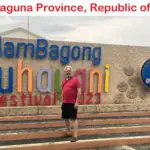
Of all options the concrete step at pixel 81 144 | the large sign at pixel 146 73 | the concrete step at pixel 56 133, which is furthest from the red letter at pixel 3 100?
the concrete step at pixel 81 144

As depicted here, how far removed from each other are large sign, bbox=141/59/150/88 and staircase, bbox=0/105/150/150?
317cm

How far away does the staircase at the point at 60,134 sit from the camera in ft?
25.7

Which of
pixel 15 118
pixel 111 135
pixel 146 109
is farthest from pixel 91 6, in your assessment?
pixel 111 135

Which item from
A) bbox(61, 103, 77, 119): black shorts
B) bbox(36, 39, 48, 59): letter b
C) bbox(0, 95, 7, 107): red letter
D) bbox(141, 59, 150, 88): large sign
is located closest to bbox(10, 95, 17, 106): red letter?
bbox(0, 95, 7, 107): red letter

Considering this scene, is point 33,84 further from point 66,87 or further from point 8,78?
point 66,87

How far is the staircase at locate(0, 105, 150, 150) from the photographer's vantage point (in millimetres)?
7828

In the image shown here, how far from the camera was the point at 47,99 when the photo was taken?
13836 mm

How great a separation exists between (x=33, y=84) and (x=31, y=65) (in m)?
0.64

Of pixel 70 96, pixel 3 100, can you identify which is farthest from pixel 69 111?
pixel 3 100

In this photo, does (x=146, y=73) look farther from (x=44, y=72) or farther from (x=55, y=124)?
(x=55, y=124)

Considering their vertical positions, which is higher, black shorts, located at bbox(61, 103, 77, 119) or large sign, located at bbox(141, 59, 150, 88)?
large sign, located at bbox(141, 59, 150, 88)

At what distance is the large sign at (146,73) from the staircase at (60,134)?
10.4 feet

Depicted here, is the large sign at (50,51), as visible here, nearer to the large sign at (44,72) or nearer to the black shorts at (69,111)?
the large sign at (44,72)

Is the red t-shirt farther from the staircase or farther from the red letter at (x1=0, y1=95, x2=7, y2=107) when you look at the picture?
the red letter at (x1=0, y1=95, x2=7, y2=107)
